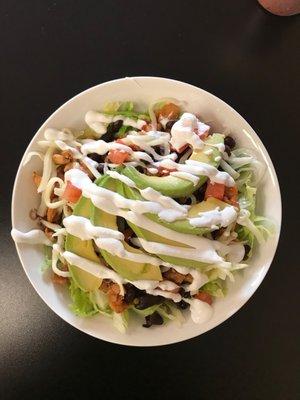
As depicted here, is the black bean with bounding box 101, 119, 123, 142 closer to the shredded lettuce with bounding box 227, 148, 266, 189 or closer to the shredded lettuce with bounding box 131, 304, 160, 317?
the shredded lettuce with bounding box 227, 148, 266, 189

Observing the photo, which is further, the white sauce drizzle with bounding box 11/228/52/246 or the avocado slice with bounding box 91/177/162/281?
the white sauce drizzle with bounding box 11/228/52/246

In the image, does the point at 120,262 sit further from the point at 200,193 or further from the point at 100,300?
the point at 200,193

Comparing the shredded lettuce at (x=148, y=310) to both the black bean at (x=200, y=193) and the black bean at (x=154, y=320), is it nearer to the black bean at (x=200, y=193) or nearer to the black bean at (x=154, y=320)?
the black bean at (x=154, y=320)

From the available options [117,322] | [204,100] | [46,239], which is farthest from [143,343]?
[204,100]

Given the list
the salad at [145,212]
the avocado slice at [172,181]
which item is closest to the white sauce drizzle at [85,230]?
the salad at [145,212]

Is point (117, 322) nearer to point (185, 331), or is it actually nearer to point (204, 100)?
point (185, 331)

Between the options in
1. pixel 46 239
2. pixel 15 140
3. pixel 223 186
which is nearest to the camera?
pixel 223 186

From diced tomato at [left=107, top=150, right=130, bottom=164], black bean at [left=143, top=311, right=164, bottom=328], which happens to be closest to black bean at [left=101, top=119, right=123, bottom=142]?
diced tomato at [left=107, top=150, right=130, bottom=164]

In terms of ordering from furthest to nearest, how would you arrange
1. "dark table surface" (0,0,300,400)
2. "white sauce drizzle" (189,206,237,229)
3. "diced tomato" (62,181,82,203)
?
"dark table surface" (0,0,300,400) < "diced tomato" (62,181,82,203) < "white sauce drizzle" (189,206,237,229)
